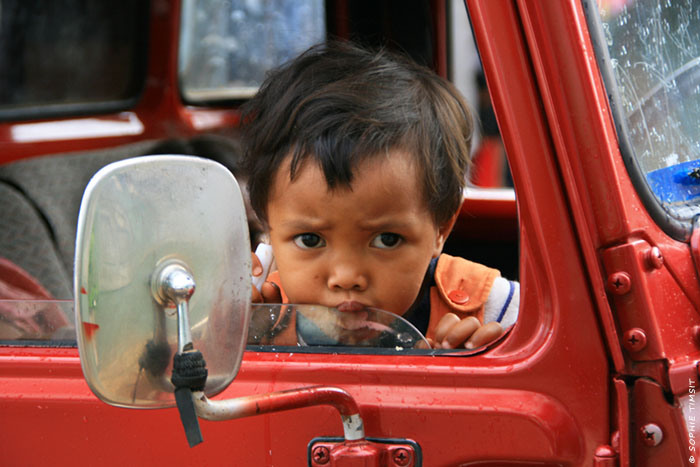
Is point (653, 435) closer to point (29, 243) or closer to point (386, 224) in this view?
point (386, 224)

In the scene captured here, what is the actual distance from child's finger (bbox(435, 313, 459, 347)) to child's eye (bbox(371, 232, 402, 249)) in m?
0.14

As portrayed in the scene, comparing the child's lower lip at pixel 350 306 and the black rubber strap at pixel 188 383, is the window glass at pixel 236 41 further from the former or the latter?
the black rubber strap at pixel 188 383

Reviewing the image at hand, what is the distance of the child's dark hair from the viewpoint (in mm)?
1290

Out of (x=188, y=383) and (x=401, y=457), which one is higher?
(x=188, y=383)

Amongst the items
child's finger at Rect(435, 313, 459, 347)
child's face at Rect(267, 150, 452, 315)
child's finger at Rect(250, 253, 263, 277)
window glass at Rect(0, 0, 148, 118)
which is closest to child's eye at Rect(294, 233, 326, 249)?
child's face at Rect(267, 150, 452, 315)

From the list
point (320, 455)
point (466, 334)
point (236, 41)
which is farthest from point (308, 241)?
point (236, 41)

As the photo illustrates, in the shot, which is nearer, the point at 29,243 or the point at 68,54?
the point at 29,243

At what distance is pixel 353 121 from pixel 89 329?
0.64 metres

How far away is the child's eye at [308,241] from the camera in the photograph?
4.25 feet

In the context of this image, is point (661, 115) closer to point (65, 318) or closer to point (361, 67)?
point (361, 67)

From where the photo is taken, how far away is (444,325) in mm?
1281

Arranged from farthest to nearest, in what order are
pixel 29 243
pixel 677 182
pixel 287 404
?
pixel 29 243
pixel 677 182
pixel 287 404

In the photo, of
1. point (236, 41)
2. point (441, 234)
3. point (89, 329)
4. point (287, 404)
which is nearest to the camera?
point (89, 329)

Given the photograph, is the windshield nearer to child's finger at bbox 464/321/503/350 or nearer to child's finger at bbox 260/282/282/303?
child's finger at bbox 464/321/503/350
